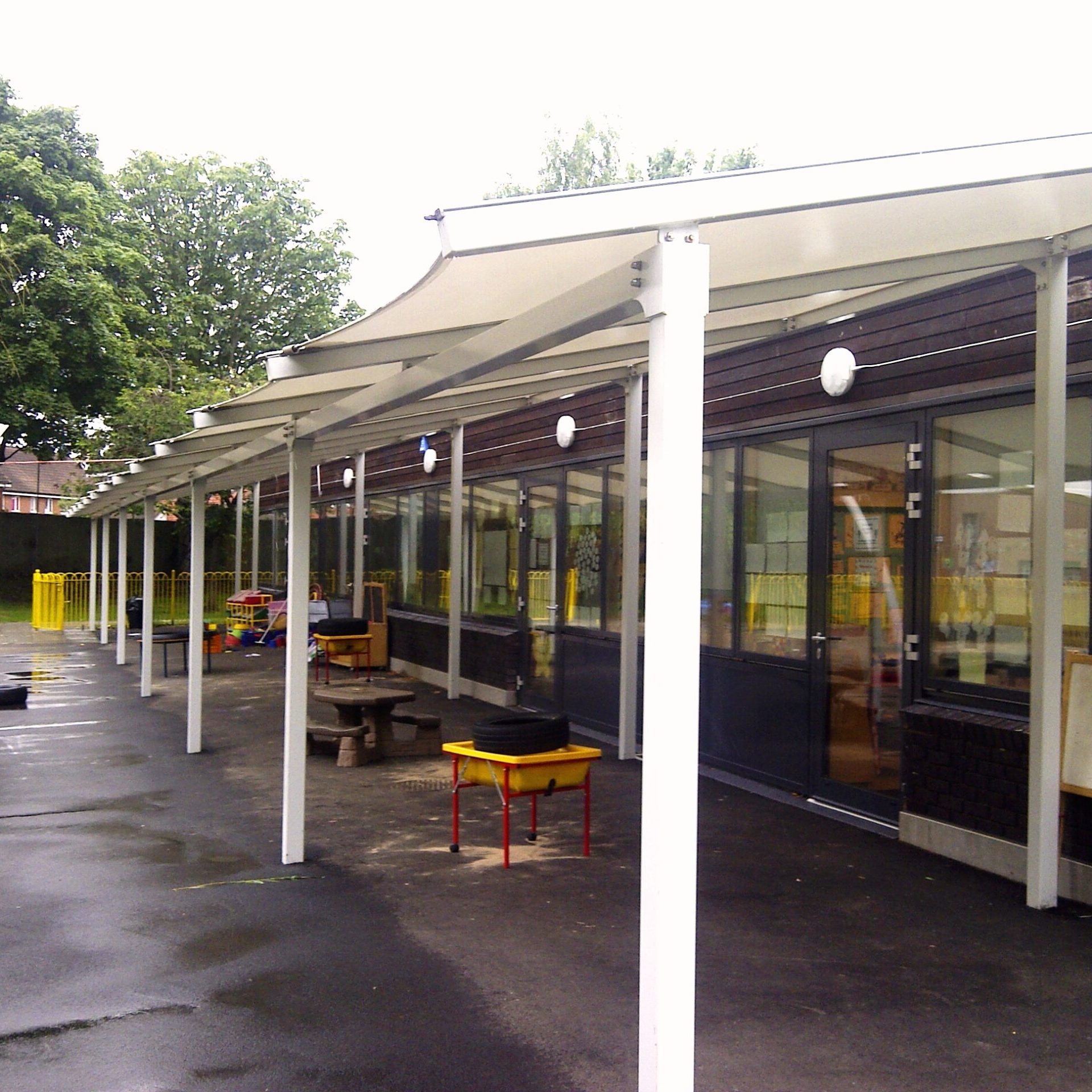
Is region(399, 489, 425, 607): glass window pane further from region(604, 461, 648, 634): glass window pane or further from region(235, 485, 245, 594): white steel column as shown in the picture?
region(235, 485, 245, 594): white steel column

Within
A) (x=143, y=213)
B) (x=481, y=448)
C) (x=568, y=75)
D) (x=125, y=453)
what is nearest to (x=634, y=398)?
(x=481, y=448)

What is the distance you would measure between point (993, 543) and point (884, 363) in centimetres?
132

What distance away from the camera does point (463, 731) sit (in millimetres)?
9938

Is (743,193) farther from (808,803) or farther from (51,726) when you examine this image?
(51,726)

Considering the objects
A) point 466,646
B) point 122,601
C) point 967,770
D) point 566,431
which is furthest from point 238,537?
point 967,770


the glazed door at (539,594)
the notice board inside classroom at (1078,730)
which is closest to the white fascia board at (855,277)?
the notice board inside classroom at (1078,730)

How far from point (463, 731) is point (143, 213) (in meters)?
24.9

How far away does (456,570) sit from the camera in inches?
478

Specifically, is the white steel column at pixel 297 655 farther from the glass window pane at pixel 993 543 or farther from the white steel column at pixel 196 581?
the glass window pane at pixel 993 543

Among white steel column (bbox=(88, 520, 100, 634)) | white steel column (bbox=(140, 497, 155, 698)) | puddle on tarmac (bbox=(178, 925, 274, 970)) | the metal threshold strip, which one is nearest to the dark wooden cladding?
the metal threshold strip

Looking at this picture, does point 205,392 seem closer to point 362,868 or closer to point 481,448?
point 481,448

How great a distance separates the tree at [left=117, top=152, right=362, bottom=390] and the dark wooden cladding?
69.9 feet

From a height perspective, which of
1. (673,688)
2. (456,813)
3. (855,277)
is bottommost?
(456,813)

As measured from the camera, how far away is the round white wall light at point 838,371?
682cm
